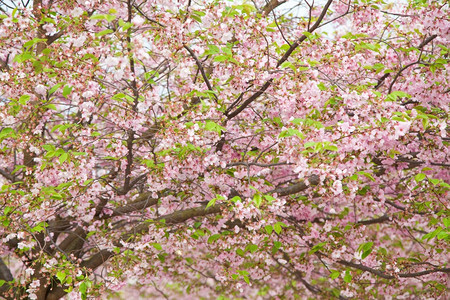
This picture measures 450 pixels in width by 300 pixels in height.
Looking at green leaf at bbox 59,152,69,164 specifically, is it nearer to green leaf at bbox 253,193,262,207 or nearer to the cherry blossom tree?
the cherry blossom tree

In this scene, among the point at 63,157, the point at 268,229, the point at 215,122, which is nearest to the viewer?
Answer: the point at 63,157

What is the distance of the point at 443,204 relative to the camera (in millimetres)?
5379

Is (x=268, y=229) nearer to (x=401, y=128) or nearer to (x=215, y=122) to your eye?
(x=215, y=122)

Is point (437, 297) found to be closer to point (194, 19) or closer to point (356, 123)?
point (356, 123)

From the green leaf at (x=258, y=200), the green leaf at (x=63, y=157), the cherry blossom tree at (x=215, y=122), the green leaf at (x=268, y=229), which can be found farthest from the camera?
the green leaf at (x=268, y=229)

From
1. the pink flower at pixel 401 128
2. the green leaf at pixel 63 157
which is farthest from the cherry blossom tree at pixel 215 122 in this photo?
the green leaf at pixel 63 157

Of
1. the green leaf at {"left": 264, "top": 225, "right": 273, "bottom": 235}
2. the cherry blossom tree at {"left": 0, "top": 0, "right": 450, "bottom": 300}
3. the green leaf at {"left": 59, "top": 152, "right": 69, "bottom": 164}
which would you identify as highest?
the cherry blossom tree at {"left": 0, "top": 0, "right": 450, "bottom": 300}

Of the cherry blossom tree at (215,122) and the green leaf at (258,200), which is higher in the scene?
the cherry blossom tree at (215,122)

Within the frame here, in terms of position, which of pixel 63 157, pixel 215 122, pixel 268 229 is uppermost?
pixel 215 122

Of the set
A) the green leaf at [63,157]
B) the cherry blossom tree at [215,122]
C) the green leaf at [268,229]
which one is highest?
the cherry blossom tree at [215,122]

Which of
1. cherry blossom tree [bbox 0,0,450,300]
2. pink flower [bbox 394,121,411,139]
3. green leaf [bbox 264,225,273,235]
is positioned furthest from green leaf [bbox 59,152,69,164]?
pink flower [bbox 394,121,411,139]

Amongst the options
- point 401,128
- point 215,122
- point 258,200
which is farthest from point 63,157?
point 401,128

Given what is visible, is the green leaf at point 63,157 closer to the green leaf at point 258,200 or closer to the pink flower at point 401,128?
the green leaf at point 258,200

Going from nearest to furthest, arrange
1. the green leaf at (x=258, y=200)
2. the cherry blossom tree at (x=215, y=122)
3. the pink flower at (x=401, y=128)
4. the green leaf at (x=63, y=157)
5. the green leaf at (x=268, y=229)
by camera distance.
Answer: the green leaf at (x=258, y=200), the pink flower at (x=401, y=128), the cherry blossom tree at (x=215, y=122), the green leaf at (x=63, y=157), the green leaf at (x=268, y=229)
